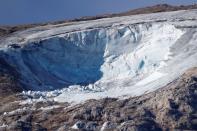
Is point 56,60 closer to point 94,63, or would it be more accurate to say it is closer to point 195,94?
point 94,63

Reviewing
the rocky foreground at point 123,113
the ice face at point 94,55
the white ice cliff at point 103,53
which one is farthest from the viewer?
the ice face at point 94,55

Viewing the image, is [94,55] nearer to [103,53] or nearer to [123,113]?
[103,53]

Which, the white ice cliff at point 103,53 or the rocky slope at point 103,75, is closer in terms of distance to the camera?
the rocky slope at point 103,75

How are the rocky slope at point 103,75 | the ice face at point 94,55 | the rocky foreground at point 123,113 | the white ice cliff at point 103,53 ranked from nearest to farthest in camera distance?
the rocky foreground at point 123,113
the rocky slope at point 103,75
the white ice cliff at point 103,53
the ice face at point 94,55

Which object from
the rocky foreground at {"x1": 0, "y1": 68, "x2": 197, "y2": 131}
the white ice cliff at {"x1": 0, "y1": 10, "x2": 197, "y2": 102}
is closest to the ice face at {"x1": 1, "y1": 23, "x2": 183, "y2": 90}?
the white ice cliff at {"x1": 0, "y1": 10, "x2": 197, "y2": 102}

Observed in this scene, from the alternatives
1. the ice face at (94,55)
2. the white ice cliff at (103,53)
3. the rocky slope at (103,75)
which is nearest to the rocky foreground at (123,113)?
the rocky slope at (103,75)

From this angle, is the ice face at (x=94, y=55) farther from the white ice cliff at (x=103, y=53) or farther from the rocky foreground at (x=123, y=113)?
the rocky foreground at (x=123, y=113)
